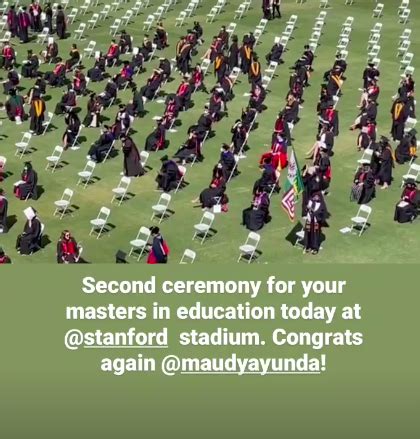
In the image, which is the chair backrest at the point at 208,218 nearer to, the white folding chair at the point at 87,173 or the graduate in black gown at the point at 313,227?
the graduate in black gown at the point at 313,227

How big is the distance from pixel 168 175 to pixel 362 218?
22.0ft

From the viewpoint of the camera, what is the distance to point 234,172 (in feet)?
126

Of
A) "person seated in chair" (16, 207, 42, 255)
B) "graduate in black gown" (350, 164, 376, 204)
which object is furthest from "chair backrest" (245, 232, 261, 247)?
"person seated in chair" (16, 207, 42, 255)

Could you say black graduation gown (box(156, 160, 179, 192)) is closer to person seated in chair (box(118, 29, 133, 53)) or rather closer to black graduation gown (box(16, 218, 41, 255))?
black graduation gown (box(16, 218, 41, 255))

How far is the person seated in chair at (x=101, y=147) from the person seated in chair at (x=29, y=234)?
6.83m

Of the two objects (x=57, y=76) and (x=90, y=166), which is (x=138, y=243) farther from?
(x=57, y=76)

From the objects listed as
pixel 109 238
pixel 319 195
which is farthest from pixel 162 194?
pixel 319 195

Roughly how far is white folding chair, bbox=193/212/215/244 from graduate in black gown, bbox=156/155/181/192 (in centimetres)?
299

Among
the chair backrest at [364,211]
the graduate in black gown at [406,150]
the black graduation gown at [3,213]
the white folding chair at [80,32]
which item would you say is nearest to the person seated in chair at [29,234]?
the black graduation gown at [3,213]

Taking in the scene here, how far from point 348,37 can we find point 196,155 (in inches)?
641

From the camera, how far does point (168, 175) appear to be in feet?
122

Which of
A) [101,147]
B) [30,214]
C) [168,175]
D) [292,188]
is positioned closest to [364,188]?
[292,188]

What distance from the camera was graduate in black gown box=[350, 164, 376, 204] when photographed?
35.5 m

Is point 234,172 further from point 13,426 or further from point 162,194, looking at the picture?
point 13,426
